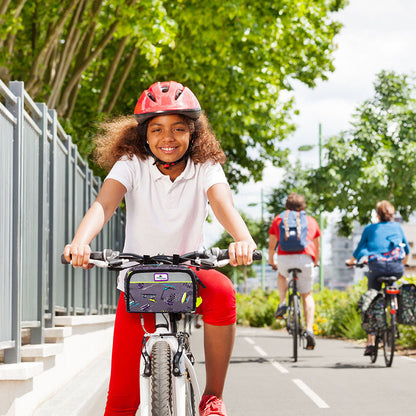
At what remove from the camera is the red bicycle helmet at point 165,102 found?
152 inches

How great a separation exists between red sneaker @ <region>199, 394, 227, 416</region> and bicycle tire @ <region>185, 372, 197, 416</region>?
0.04 meters

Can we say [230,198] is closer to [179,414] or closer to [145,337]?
[145,337]

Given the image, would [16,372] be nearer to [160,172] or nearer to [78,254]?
[160,172]

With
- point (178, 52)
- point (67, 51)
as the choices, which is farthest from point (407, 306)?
point (178, 52)

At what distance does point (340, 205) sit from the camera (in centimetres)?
2436

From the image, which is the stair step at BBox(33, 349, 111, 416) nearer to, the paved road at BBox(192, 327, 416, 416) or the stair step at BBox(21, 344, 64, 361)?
the stair step at BBox(21, 344, 64, 361)

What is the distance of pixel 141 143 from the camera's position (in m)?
4.08

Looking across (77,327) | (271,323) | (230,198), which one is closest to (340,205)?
(271,323)

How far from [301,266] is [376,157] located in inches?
538

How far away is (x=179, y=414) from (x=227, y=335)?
621 mm

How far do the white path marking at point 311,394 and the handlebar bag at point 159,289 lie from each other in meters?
3.82

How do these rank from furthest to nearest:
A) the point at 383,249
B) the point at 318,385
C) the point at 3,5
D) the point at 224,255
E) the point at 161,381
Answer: the point at 3,5, the point at 383,249, the point at 318,385, the point at 224,255, the point at 161,381

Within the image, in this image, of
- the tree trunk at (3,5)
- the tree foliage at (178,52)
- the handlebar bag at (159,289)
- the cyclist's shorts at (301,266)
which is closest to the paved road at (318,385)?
the cyclist's shorts at (301,266)

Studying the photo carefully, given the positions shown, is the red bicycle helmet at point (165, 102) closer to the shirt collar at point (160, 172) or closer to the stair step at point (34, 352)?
the shirt collar at point (160, 172)
